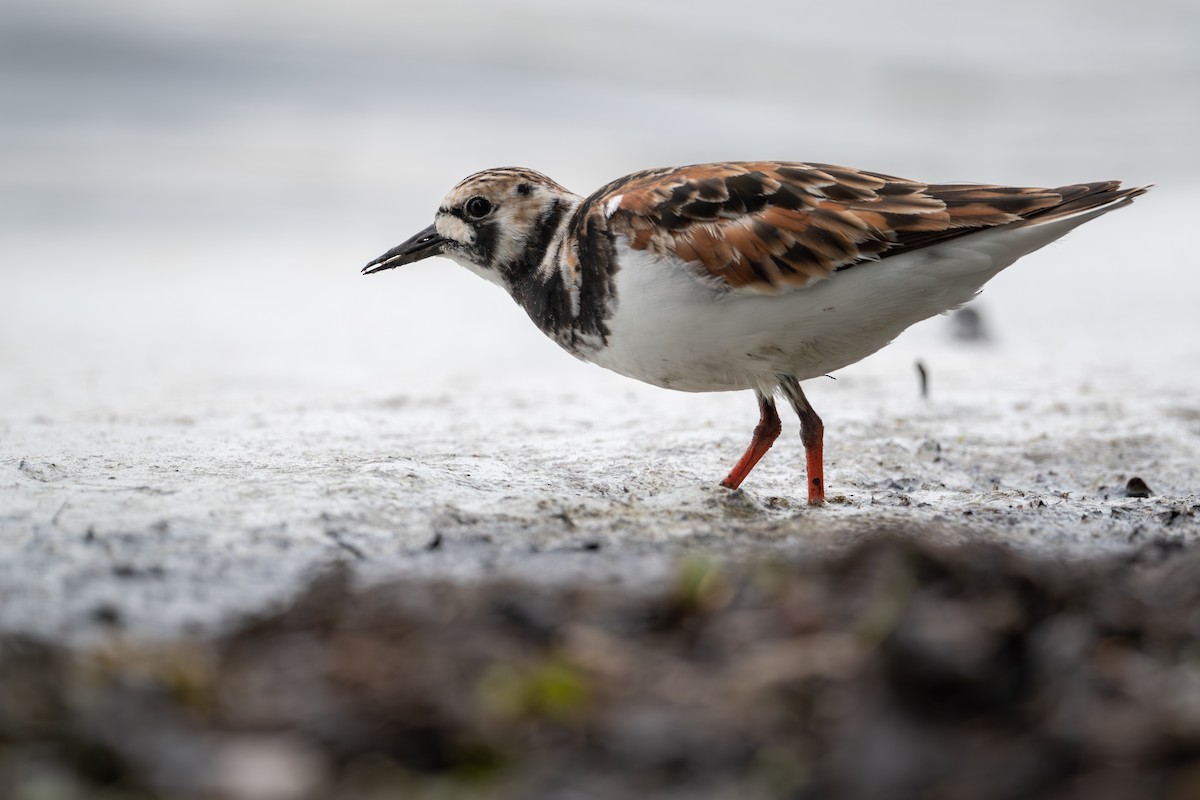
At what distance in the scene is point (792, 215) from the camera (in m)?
3.84

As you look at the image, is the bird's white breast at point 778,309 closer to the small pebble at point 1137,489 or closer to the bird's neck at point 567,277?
the bird's neck at point 567,277

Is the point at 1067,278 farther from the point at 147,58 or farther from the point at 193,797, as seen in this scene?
the point at 147,58

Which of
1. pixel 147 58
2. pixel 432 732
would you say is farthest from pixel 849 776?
pixel 147 58

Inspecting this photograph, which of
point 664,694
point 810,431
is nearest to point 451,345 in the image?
point 810,431

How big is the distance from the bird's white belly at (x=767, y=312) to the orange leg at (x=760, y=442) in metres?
0.31

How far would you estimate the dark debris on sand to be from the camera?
1.89m

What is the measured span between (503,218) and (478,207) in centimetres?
11

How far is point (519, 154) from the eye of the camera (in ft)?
43.4

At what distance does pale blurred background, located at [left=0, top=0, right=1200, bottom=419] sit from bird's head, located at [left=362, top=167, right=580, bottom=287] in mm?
1351

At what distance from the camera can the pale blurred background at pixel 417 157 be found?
6.83 m

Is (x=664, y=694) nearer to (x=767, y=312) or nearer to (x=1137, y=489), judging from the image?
(x=767, y=312)

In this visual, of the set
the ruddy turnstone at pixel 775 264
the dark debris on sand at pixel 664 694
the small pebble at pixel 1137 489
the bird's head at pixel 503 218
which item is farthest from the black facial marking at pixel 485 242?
the small pebble at pixel 1137 489

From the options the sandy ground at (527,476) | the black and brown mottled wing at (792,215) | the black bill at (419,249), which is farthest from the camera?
the black bill at (419,249)

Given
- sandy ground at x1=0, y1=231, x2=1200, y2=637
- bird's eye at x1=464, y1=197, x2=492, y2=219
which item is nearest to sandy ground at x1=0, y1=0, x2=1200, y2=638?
sandy ground at x1=0, y1=231, x2=1200, y2=637
